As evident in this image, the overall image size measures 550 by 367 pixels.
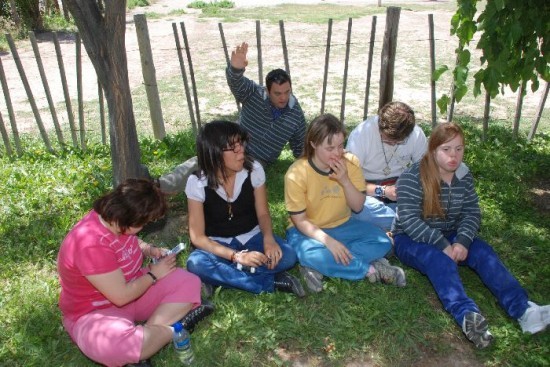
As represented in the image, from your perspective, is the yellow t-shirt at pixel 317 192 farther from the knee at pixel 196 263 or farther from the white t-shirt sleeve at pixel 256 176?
the knee at pixel 196 263

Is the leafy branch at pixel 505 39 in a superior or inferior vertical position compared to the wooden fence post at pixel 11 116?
superior

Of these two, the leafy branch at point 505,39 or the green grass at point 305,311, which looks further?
the leafy branch at point 505,39

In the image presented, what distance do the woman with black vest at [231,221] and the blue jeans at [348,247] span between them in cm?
11

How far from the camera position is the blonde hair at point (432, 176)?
3.14 metres

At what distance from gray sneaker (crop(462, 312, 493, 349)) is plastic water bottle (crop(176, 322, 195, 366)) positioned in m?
1.50

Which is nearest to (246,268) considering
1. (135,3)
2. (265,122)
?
(265,122)

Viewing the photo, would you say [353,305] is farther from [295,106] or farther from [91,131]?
[91,131]

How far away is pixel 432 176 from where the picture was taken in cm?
317

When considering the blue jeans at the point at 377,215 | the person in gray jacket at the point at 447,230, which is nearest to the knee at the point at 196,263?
the blue jeans at the point at 377,215

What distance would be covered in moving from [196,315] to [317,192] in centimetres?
113

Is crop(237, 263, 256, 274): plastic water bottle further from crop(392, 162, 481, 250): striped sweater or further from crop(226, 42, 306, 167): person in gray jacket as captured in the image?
crop(226, 42, 306, 167): person in gray jacket

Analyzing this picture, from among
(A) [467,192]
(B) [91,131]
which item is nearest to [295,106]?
(A) [467,192]

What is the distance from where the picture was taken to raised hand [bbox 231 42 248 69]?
4055mm

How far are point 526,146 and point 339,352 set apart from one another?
371cm
